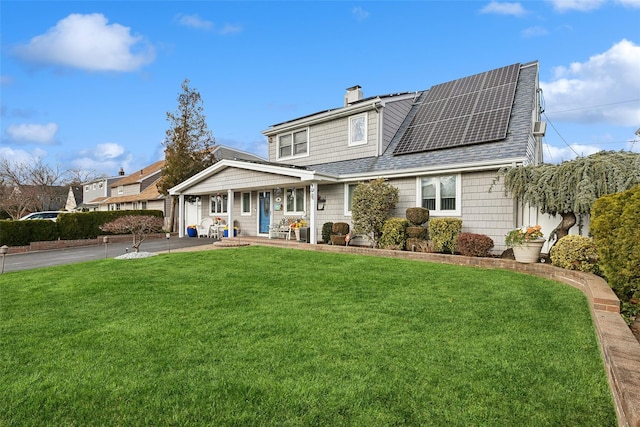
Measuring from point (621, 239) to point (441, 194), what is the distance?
620cm

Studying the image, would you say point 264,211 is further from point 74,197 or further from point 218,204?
point 74,197

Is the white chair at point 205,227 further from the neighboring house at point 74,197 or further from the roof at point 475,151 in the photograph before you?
the neighboring house at point 74,197

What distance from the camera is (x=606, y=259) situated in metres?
4.73

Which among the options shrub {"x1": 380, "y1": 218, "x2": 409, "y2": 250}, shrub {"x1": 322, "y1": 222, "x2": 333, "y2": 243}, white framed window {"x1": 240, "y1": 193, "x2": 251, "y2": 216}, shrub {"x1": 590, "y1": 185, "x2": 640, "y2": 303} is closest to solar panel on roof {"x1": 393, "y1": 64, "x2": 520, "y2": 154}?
shrub {"x1": 380, "y1": 218, "x2": 409, "y2": 250}

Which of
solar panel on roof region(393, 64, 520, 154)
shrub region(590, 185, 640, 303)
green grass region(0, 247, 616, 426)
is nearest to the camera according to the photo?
green grass region(0, 247, 616, 426)

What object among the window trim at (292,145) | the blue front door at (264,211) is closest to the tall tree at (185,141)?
the window trim at (292,145)

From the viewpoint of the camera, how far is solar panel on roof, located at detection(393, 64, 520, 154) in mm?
10711

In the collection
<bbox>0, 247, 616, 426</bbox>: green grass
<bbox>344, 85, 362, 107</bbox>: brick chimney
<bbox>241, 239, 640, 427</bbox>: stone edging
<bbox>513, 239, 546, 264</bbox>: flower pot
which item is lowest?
<bbox>0, 247, 616, 426</bbox>: green grass

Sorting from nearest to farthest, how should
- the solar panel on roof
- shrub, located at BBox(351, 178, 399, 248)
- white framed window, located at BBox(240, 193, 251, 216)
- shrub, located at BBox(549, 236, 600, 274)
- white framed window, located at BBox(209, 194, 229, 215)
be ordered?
shrub, located at BBox(549, 236, 600, 274) → shrub, located at BBox(351, 178, 399, 248) → the solar panel on roof → white framed window, located at BBox(240, 193, 251, 216) → white framed window, located at BBox(209, 194, 229, 215)

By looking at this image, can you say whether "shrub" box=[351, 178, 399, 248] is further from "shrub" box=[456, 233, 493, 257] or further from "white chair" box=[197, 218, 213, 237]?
"white chair" box=[197, 218, 213, 237]

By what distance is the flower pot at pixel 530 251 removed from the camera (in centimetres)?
708

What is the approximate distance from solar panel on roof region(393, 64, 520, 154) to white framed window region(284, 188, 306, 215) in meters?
4.36

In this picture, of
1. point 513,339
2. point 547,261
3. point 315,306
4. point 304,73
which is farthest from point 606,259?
point 304,73

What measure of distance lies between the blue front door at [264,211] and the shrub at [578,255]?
1154 centimetres
